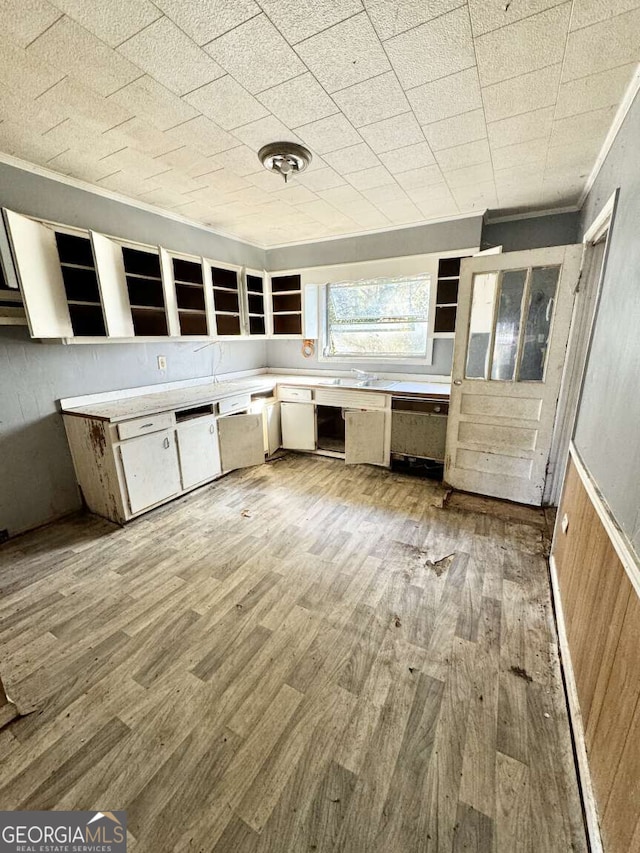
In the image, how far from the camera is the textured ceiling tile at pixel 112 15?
3.95ft

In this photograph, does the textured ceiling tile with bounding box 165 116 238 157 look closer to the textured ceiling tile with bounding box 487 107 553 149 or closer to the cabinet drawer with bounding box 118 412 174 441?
the textured ceiling tile with bounding box 487 107 553 149

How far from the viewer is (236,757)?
3.95 ft

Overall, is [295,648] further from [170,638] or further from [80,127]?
[80,127]

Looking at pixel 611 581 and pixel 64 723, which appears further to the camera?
pixel 64 723

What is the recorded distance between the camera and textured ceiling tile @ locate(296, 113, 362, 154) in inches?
74.5

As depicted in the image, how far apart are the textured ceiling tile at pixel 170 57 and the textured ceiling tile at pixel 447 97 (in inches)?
38.7

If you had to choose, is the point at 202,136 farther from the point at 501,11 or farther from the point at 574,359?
the point at 574,359

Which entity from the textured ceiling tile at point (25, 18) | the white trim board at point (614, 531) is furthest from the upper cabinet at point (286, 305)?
the white trim board at point (614, 531)

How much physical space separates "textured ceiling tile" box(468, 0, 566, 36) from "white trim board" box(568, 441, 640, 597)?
1.85m

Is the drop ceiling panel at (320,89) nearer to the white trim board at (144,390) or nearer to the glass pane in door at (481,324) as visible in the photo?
the glass pane in door at (481,324)

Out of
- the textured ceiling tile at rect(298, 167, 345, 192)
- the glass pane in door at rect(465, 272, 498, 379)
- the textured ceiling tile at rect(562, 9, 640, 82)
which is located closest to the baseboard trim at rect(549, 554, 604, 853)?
the glass pane in door at rect(465, 272, 498, 379)

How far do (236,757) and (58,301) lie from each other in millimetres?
2865

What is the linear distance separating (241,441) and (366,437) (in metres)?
1.38

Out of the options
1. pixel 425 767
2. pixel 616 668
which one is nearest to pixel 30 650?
pixel 425 767
